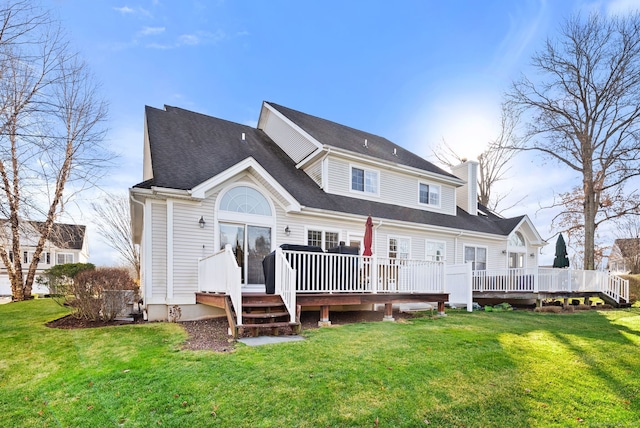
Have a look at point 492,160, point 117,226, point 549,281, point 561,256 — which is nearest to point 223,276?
point 549,281

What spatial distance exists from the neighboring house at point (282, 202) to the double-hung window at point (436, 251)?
0.06 metres

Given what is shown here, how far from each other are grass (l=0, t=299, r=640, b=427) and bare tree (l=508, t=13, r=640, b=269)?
16160mm

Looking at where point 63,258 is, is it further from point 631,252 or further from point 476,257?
point 631,252

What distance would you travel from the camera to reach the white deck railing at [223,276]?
690 cm

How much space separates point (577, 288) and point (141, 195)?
16383 millimetres

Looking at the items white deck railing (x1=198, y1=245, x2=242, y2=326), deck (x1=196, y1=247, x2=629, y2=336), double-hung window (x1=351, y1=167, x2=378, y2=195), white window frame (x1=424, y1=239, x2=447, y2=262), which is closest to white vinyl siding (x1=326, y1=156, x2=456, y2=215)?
double-hung window (x1=351, y1=167, x2=378, y2=195)

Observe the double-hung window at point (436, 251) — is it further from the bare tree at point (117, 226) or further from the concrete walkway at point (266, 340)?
the bare tree at point (117, 226)

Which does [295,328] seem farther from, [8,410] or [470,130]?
[470,130]

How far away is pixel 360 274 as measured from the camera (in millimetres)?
9172

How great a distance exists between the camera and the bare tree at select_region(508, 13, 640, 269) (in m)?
18.5

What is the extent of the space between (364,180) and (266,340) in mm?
9033

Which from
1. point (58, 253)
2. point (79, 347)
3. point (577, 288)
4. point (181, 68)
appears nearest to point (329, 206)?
point (79, 347)

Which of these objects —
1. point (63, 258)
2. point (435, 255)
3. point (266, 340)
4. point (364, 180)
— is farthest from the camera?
point (63, 258)

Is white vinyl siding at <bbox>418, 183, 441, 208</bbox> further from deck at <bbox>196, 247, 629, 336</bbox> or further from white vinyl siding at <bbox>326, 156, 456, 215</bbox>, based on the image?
deck at <bbox>196, 247, 629, 336</bbox>
